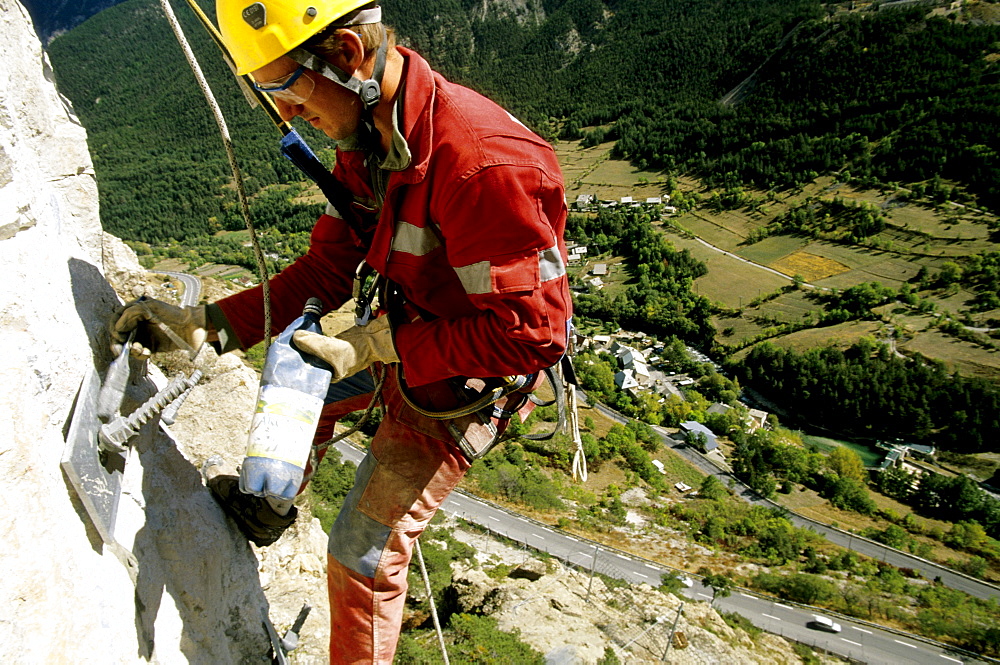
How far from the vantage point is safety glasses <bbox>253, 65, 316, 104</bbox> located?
2.01 meters

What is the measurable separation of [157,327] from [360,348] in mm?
846

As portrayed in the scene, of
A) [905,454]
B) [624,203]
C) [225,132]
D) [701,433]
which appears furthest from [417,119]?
[624,203]

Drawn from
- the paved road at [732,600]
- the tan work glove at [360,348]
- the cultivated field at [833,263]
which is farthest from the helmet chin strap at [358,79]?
the cultivated field at [833,263]

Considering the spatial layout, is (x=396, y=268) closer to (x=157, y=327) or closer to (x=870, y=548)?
(x=157, y=327)

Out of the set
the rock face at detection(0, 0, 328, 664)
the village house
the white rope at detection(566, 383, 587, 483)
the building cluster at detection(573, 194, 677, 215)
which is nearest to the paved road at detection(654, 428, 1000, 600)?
the village house

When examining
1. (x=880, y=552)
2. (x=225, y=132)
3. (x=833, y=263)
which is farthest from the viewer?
(x=833, y=263)

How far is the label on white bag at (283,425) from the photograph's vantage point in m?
1.92

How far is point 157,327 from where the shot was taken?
240 centimetres

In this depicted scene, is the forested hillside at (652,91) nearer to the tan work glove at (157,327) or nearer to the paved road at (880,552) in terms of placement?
the paved road at (880,552)

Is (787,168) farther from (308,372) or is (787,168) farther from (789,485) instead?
(308,372)

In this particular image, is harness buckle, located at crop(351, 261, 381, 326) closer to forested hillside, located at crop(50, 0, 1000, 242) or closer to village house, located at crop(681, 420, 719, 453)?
village house, located at crop(681, 420, 719, 453)

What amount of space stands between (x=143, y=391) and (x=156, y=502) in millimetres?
503

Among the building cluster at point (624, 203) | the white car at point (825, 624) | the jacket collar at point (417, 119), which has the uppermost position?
the jacket collar at point (417, 119)

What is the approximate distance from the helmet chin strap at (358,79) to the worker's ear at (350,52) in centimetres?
3
